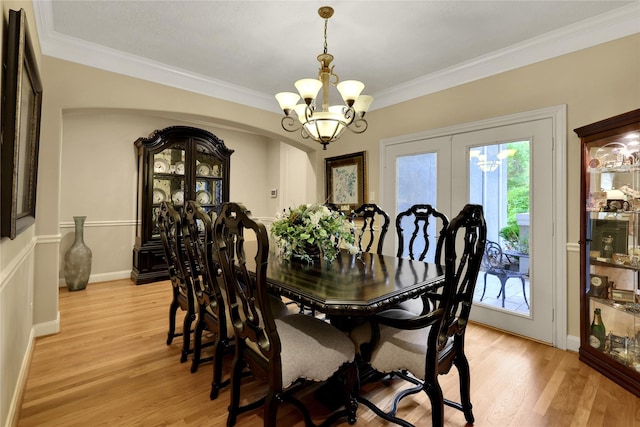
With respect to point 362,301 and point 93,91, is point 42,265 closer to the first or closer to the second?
point 93,91

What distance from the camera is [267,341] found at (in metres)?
1.36

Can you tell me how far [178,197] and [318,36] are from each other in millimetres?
3251

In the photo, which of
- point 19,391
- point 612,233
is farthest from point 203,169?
point 612,233

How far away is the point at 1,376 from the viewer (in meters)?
1.36

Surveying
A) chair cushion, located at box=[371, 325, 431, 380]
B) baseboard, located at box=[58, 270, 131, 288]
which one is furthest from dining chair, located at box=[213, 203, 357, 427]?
baseboard, located at box=[58, 270, 131, 288]

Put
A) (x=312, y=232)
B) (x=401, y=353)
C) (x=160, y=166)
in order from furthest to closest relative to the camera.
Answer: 1. (x=160, y=166)
2. (x=312, y=232)
3. (x=401, y=353)

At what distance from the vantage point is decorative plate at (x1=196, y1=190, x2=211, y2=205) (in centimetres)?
494

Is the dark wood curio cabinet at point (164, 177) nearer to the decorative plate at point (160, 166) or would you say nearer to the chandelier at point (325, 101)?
the decorative plate at point (160, 166)

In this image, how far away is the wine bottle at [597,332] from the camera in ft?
7.19

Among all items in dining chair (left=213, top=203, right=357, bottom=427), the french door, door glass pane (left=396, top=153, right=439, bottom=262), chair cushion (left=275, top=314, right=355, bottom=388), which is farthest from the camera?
door glass pane (left=396, top=153, right=439, bottom=262)

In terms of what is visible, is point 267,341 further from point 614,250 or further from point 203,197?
point 203,197

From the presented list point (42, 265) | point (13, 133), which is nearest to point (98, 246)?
point (42, 265)

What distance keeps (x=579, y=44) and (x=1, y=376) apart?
160 inches

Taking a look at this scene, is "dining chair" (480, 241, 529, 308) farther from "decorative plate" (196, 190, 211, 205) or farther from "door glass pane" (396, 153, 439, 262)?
"decorative plate" (196, 190, 211, 205)
